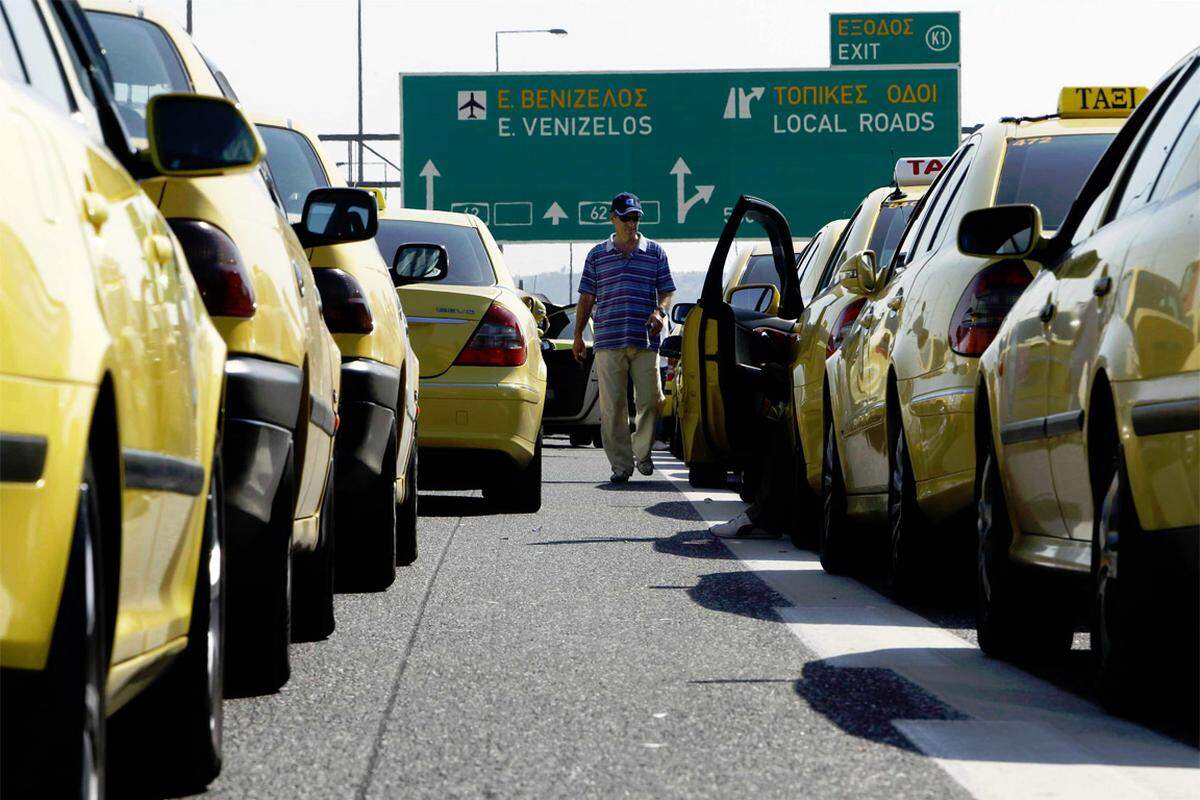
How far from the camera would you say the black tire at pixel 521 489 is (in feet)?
43.0

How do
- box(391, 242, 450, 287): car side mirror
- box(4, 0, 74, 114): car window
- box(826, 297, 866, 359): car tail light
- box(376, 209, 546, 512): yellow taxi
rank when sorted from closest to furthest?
box(4, 0, 74, 114): car window → box(826, 297, 866, 359): car tail light → box(391, 242, 450, 287): car side mirror → box(376, 209, 546, 512): yellow taxi

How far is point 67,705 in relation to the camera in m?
3.00

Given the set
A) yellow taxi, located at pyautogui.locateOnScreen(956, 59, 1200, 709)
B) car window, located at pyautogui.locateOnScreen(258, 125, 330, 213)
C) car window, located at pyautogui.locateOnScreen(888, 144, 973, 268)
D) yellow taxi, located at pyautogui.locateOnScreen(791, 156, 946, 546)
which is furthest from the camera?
yellow taxi, located at pyautogui.locateOnScreen(791, 156, 946, 546)

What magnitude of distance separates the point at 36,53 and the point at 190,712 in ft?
4.29

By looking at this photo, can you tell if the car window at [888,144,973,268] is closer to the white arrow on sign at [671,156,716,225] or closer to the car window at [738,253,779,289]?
the car window at [738,253,779,289]

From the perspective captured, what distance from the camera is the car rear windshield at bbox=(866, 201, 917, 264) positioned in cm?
1112

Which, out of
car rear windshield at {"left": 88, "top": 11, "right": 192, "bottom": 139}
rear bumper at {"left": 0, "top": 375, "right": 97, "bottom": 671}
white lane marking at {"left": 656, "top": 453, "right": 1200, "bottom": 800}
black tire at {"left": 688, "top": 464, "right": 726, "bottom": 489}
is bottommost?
white lane marking at {"left": 656, "top": 453, "right": 1200, "bottom": 800}

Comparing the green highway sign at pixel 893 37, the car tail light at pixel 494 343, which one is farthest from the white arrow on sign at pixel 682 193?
the car tail light at pixel 494 343

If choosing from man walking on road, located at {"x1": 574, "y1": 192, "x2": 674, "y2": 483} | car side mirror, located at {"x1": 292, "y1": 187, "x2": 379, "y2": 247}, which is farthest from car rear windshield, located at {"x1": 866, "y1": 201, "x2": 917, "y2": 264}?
man walking on road, located at {"x1": 574, "y1": 192, "x2": 674, "y2": 483}

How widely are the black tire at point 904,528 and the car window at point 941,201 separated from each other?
79cm

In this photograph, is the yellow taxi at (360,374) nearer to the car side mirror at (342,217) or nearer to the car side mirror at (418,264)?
the car side mirror at (342,217)

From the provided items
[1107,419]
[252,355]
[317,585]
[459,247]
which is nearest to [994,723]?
[1107,419]

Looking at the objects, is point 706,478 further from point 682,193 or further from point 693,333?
point 682,193

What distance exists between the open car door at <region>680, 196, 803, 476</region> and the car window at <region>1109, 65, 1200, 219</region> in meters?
5.07
